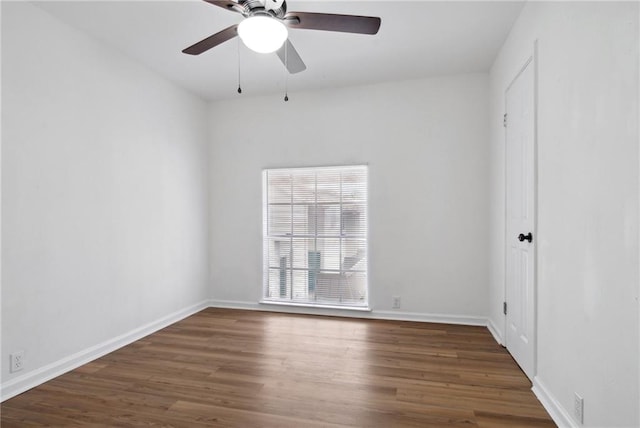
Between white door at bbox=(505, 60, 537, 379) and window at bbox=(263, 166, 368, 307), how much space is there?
5.25ft

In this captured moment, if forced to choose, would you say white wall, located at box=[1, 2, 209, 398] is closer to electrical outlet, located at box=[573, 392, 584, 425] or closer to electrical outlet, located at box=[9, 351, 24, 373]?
electrical outlet, located at box=[9, 351, 24, 373]

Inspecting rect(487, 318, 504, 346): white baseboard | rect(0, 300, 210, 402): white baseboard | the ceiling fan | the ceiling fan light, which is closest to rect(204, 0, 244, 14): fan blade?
the ceiling fan

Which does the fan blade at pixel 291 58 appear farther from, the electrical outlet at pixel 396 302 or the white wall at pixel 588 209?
the electrical outlet at pixel 396 302

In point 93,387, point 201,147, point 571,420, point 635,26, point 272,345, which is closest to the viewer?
point 635,26

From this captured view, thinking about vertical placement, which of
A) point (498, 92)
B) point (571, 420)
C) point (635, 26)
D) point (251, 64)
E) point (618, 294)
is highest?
point (251, 64)

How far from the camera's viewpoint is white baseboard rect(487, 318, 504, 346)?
126 inches

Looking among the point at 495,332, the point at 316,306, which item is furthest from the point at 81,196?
the point at 495,332

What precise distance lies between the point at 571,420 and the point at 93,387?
3.01m

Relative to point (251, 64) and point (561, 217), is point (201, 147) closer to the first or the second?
point (251, 64)

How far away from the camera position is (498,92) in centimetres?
336

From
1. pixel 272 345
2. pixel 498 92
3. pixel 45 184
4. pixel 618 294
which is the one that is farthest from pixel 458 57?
pixel 45 184

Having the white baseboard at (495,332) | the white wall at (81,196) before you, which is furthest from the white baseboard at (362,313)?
the white wall at (81,196)

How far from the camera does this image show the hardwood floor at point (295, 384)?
2.06 m

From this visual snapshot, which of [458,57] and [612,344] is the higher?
[458,57]
